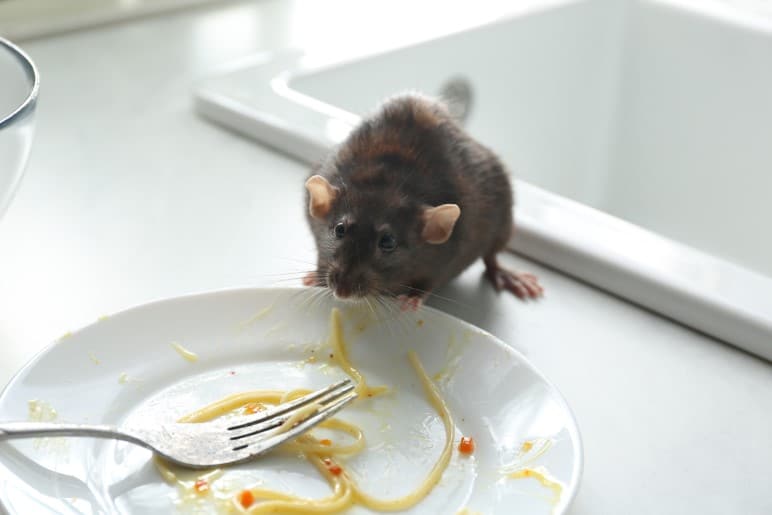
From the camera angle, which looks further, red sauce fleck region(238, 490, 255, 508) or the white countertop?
the white countertop

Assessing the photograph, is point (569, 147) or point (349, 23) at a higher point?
point (349, 23)

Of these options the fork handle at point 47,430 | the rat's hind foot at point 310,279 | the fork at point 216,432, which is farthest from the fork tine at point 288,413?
the rat's hind foot at point 310,279

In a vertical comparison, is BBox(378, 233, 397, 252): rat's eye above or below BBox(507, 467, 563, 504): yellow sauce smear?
above

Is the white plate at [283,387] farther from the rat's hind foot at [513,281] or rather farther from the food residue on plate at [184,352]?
the rat's hind foot at [513,281]

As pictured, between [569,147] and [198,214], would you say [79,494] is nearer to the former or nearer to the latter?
[198,214]

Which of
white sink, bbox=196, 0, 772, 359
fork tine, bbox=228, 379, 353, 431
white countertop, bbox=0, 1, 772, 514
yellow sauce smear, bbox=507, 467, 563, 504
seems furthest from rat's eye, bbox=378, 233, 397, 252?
white sink, bbox=196, 0, 772, 359

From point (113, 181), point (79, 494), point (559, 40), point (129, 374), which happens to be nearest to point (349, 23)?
point (559, 40)

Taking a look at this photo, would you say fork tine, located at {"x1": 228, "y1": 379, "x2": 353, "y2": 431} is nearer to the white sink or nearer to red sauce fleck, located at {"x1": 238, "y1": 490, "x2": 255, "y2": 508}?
red sauce fleck, located at {"x1": 238, "y1": 490, "x2": 255, "y2": 508}
